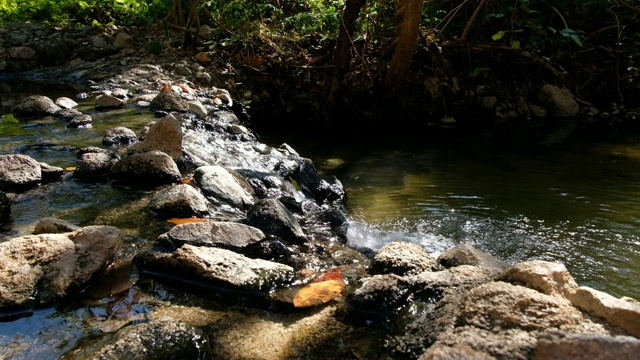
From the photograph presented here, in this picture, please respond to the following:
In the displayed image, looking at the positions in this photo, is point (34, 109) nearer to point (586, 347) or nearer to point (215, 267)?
point (215, 267)

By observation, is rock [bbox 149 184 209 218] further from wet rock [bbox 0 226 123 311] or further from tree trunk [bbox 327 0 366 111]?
tree trunk [bbox 327 0 366 111]

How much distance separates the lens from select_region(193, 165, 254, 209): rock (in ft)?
13.9

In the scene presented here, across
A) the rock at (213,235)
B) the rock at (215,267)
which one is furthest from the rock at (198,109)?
the rock at (215,267)

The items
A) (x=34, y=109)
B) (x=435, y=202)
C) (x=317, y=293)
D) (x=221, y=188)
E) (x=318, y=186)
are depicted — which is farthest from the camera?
(x=34, y=109)

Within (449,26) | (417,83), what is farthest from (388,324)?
(449,26)

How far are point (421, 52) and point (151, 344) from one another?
7.80 metres

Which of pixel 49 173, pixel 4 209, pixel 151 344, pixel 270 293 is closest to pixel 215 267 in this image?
pixel 270 293

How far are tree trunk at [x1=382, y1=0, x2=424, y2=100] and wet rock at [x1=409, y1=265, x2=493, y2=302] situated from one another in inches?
206

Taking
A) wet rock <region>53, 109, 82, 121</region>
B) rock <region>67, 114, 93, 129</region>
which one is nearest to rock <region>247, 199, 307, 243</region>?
rock <region>67, 114, 93, 129</region>

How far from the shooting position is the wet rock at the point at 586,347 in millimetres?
1723

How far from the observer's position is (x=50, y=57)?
12.0 meters

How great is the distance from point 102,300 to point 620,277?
3.19 m

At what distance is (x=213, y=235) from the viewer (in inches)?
126

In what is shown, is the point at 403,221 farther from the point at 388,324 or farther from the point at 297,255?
the point at 388,324
